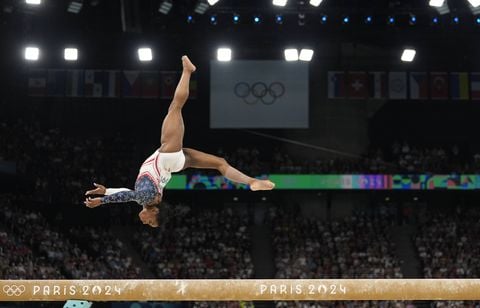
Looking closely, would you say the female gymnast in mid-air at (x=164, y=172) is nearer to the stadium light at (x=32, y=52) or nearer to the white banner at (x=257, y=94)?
the stadium light at (x=32, y=52)

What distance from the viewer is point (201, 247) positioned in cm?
2667

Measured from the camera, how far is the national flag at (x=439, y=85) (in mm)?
29344

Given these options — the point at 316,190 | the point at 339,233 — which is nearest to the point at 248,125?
the point at 316,190

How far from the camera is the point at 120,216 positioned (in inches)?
1160

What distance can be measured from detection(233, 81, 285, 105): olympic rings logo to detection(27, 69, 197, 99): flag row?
9.83 feet

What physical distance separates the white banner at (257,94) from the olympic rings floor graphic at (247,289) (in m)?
20.0

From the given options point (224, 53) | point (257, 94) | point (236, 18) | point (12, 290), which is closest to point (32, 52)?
point (224, 53)

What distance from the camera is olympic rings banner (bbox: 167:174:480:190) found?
2767cm

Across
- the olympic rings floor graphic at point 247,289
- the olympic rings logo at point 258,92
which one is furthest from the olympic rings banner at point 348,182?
the olympic rings floor graphic at point 247,289

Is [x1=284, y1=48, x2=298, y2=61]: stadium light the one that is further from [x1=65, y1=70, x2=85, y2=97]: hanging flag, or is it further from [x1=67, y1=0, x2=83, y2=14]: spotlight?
[x1=65, y1=70, x2=85, y2=97]: hanging flag

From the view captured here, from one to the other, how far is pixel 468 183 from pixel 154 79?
46.0ft

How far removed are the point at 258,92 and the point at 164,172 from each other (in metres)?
20.6

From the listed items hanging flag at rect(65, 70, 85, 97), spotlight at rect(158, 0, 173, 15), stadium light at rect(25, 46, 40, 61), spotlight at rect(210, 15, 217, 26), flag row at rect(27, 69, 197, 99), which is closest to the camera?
spotlight at rect(158, 0, 173, 15)

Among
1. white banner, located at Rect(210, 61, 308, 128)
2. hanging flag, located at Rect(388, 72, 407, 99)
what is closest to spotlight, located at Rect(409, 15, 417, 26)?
hanging flag, located at Rect(388, 72, 407, 99)
